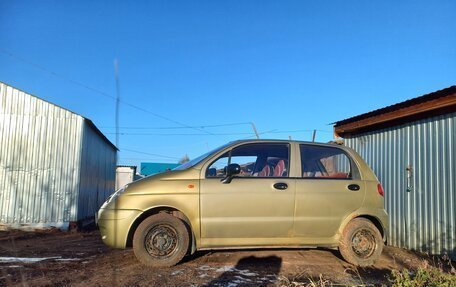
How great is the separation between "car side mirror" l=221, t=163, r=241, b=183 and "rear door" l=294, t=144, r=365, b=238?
0.99 meters

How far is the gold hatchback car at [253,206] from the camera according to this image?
5715mm

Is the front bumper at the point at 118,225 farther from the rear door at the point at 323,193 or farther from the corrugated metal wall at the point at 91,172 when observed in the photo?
the corrugated metal wall at the point at 91,172

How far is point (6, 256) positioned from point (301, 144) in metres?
5.10

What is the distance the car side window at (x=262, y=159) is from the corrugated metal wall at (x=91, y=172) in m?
7.89

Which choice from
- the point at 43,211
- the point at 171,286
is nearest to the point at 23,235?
the point at 43,211

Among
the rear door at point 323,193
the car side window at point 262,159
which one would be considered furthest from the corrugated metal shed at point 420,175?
the car side window at point 262,159

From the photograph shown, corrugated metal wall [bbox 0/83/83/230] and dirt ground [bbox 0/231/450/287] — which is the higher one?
corrugated metal wall [bbox 0/83/83/230]

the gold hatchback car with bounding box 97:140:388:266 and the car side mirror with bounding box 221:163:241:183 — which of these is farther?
the car side mirror with bounding box 221:163:241:183

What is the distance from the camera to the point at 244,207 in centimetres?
594

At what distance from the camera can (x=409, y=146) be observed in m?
8.04

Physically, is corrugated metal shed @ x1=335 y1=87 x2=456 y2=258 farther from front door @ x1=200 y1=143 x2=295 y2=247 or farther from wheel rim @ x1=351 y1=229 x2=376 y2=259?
front door @ x1=200 y1=143 x2=295 y2=247

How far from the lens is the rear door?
6.14m

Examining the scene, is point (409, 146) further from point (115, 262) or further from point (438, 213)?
point (115, 262)

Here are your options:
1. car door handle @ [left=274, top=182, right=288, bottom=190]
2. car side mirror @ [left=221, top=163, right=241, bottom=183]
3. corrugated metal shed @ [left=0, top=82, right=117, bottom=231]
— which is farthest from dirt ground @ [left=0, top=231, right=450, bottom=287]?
corrugated metal shed @ [left=0, top=82, right=117, bottom=231]
